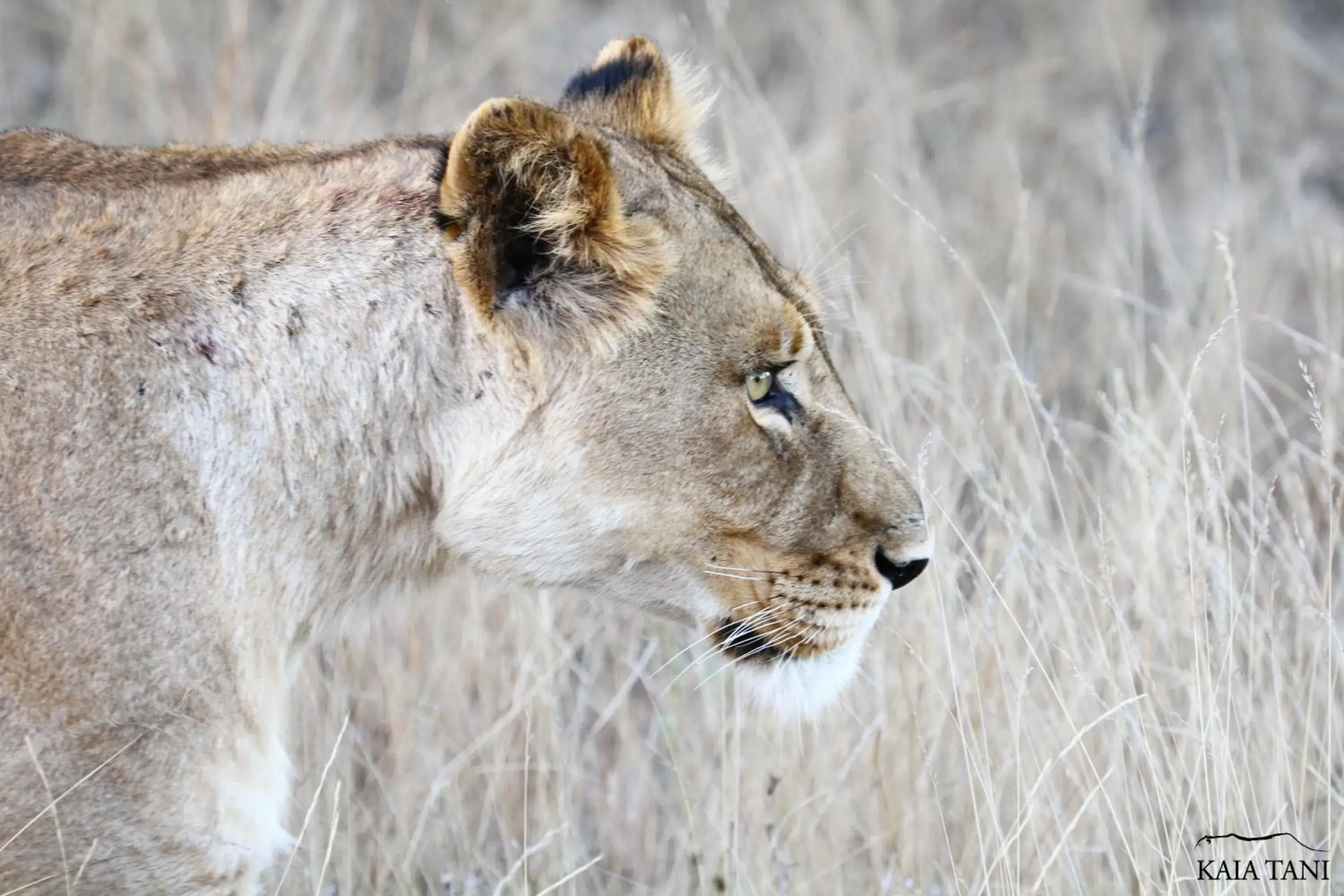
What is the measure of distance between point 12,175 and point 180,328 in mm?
456

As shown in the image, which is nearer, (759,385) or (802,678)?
(759,385)

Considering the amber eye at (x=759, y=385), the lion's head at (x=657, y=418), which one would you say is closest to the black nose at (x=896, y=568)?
the lion's head at (x=657, y=418)

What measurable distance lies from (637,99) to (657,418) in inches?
30.2

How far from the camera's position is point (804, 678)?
9.16 feet

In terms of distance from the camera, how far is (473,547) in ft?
8.16

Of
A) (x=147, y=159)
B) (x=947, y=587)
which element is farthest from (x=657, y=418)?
(x=947, y=587)

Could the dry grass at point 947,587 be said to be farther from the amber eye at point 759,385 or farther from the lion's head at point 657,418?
the amber eye at point 759,385

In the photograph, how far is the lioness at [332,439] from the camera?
86.6 inches

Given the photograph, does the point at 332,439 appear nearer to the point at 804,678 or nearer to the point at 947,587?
the point at 804,678

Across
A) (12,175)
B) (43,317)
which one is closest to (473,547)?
(43,317)

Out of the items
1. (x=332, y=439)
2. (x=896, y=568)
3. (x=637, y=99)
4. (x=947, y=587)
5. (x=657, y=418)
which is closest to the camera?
(x=332, y=439)

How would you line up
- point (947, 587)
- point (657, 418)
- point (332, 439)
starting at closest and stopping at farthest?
1. point (332, 439)
2. point (657, 418)
3. point (947, 587)

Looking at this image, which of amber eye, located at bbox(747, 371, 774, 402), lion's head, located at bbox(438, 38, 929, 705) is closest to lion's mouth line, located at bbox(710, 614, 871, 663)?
lion's head, located at bbox(438, 38, 929, 705)

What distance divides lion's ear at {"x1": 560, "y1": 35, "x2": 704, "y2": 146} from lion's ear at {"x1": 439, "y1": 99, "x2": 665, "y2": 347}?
459 mm
